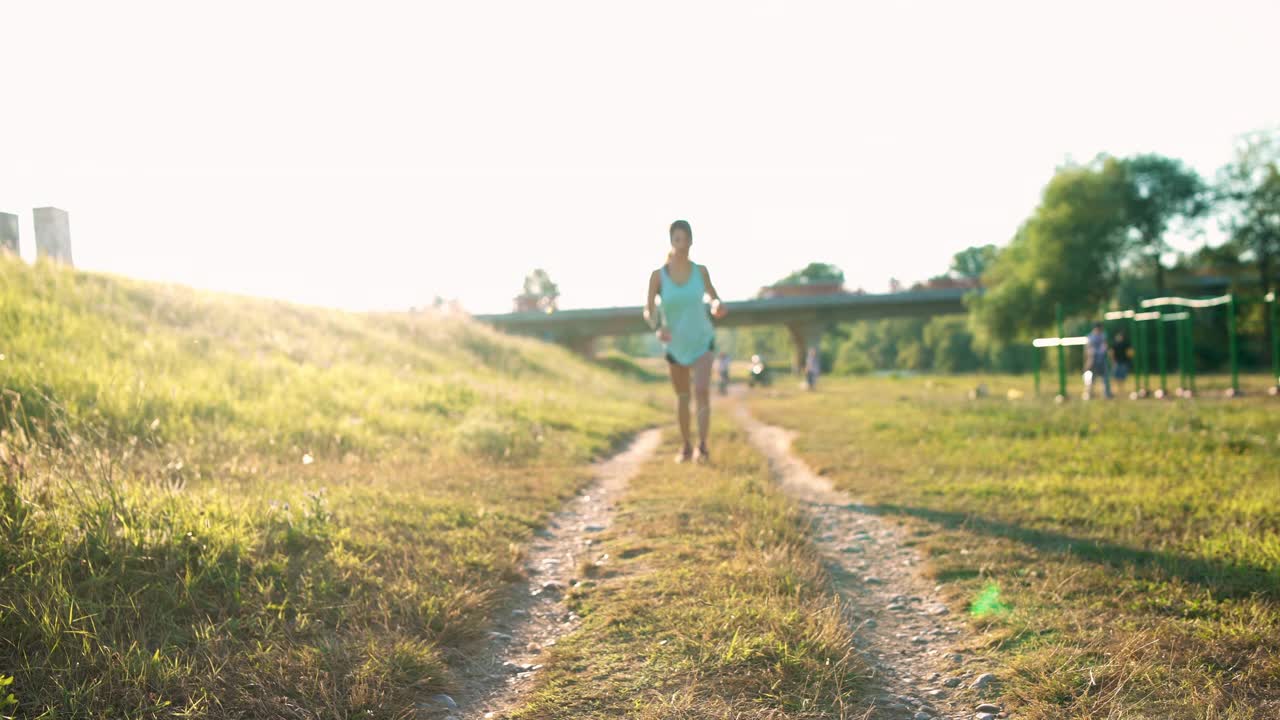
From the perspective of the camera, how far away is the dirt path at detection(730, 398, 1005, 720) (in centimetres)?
268

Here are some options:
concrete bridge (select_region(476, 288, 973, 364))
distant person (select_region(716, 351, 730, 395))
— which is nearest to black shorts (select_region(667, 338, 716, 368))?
distant person (select_region(716, 351, 730, 395))

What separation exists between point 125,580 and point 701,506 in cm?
335

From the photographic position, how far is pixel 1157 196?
5094cm

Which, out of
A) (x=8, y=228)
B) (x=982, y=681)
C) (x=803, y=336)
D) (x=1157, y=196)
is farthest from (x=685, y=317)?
(x=1157, y=196)

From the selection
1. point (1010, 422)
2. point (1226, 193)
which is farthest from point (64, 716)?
point (1226, 193)

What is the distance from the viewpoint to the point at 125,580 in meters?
3.21

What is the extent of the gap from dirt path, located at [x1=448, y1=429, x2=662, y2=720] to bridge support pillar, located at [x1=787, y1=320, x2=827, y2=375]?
51.6 metres

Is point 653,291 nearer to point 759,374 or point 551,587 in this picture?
point 551,587

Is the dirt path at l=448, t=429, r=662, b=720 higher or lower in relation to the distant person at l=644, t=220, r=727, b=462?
lower

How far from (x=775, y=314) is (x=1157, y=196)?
26428 mm

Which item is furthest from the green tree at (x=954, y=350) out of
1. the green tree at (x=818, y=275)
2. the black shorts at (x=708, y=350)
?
the black shorts at (x=708, y=350)

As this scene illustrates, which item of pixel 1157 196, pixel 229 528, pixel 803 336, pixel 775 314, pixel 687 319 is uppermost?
pixel 1157 196

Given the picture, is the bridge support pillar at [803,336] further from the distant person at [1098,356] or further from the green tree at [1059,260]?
the distant person at [1098,356]

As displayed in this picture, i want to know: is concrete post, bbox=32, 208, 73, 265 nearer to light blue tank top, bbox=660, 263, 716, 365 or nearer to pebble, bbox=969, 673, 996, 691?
light blue tank top, bbox=660, 263, 716, 365
